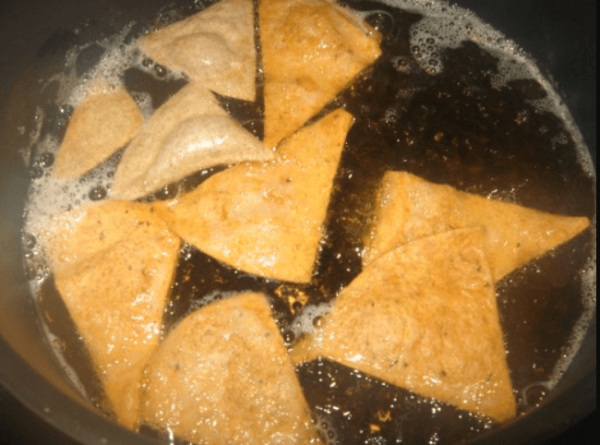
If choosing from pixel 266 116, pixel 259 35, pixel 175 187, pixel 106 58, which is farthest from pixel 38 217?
pixel 259 35

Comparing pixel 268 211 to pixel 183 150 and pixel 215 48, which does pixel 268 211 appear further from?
pixel 215 48

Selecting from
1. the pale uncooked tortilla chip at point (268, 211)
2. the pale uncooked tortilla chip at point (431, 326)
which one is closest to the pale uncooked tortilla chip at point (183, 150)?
the pale uncooked tortilla chip at point (268, 211)

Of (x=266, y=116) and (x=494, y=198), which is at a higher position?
(x=266, y=116)

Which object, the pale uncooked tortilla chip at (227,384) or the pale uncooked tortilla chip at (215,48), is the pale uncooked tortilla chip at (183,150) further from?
the pale uncooked tortilla chip at (227,384)

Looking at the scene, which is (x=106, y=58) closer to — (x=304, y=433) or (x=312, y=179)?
(x=312, y=179)

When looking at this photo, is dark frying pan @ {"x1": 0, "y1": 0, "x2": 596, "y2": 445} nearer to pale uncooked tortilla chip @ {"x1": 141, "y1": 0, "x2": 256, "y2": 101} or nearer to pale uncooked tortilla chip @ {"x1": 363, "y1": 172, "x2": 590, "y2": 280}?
pale uncooked tortilla chip @ {"x1": 141, "y1": 0, "x2": 256, "y2": 101}

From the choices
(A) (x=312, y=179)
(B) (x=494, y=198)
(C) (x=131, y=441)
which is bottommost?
(C) (x=131, y=441)
